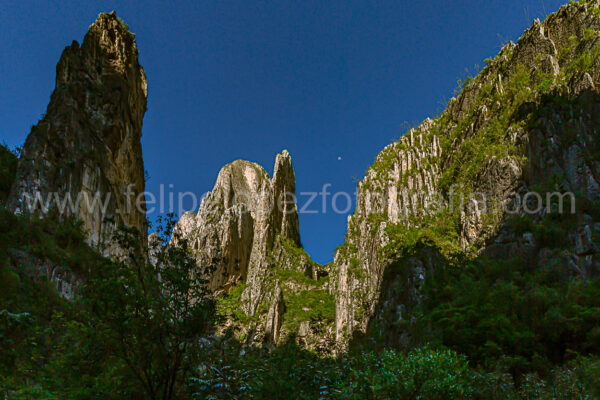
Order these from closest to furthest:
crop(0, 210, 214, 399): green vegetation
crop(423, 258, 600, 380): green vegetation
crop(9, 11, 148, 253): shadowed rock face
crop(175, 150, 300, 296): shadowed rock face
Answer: crop(0, 210, 214, 399): green vegetation
crop(423, 258, 600, 380): green vegetation
crop(9, 11, 148, 253): shadowed rock face
crop(175, 150, 300, 296): shadowed rock face

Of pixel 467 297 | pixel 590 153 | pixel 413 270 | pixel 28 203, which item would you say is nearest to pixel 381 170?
pixel 413 270

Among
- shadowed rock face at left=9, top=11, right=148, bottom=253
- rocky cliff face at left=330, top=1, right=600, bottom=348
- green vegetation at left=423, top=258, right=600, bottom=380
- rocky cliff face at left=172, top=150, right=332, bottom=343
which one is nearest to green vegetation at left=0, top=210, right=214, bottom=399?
green vegetation at left=423, top=258, right=600, bottom=380

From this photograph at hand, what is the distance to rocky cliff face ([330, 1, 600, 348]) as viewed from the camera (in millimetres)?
20438

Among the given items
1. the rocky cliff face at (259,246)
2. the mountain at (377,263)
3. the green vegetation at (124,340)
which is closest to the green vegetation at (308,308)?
the mountain at (377,263)

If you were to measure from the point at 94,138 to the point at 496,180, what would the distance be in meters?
26.4

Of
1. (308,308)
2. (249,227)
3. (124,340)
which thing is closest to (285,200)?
(249,227)

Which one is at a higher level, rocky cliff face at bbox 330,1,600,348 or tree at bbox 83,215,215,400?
rocky cliff face at bbox 330,1,600,348

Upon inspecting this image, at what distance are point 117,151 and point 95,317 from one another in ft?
64.1

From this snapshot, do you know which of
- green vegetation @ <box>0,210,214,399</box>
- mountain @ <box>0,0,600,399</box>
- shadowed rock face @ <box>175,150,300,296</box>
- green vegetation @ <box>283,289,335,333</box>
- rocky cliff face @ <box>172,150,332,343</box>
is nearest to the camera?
green vegetation @ <box>0,210,214,399</box>

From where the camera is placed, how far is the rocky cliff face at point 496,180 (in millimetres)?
20438

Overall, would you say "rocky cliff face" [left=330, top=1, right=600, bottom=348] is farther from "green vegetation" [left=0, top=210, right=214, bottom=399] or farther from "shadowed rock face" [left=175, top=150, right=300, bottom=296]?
"shadowed rock face" [left=175, top=150, right=300, bottom=296]

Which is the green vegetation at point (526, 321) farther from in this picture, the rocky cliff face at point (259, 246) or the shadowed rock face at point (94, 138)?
the rocky cliff face at point (259, 246)

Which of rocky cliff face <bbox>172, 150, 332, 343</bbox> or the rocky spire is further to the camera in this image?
the rocky spire

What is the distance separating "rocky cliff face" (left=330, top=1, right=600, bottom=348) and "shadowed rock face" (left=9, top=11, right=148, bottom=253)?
1906cm
